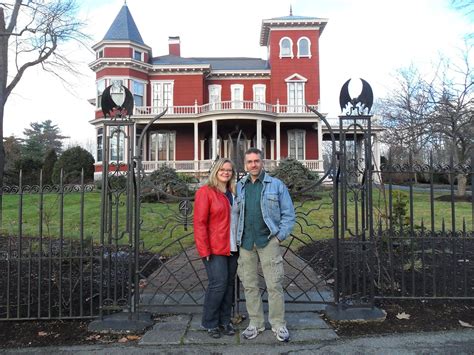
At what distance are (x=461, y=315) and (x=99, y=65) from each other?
25.7m

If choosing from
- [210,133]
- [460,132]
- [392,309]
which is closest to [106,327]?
[392,309]

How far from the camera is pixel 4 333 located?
4020mm

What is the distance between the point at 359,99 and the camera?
4.75m

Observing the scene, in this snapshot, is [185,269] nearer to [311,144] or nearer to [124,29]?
[311,144]

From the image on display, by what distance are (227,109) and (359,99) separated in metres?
18.5

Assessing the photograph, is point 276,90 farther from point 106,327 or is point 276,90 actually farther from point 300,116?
point 106,327

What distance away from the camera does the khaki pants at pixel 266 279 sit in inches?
147

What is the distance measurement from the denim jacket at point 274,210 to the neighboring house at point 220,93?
20671 millimetres

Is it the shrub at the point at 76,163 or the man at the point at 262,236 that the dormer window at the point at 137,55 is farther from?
the man at the point at 262,236

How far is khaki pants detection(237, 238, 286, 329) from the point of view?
374 centimetres

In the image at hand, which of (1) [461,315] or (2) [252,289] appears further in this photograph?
(1) [461,315]

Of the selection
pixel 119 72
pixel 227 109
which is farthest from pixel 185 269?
pixel 119 72

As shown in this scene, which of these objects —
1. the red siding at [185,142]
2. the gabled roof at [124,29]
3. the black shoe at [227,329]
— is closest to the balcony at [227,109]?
the red siding at [185,142]

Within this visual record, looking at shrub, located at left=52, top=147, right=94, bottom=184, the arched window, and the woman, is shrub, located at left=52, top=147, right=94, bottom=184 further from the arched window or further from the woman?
the woman
